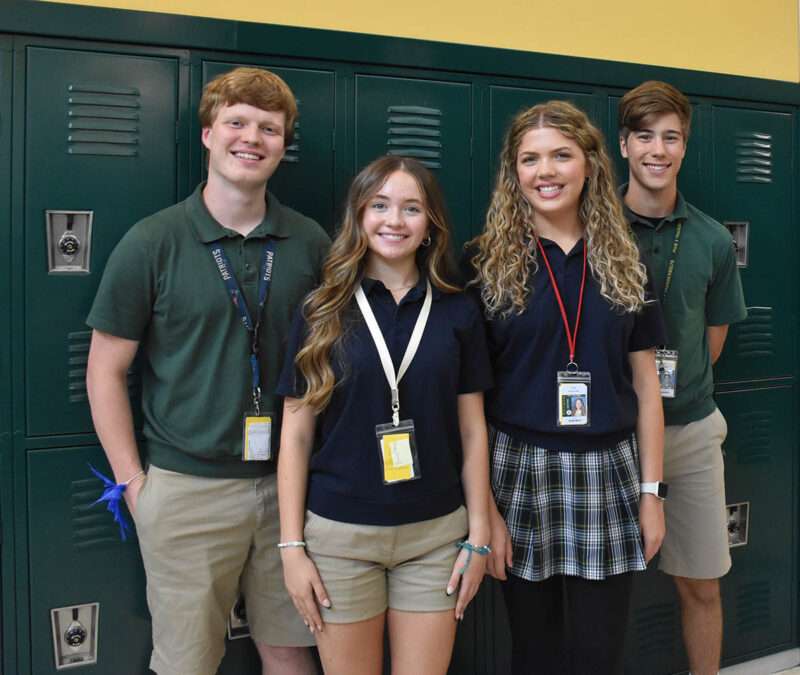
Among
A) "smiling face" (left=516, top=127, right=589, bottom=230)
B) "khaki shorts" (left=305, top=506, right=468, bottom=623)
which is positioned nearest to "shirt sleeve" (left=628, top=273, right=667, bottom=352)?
"smiling face" (left=516, top=127, right=589, bottom=230)

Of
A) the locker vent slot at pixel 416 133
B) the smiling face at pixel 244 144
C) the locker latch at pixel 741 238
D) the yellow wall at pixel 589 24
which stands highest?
the yellow wall at pixel 589 24

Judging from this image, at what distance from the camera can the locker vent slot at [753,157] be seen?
113 inches

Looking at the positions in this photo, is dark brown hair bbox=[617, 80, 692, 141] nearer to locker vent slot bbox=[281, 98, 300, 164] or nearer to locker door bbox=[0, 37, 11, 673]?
locker vent slot bbox=[281, 98, 300, 164]

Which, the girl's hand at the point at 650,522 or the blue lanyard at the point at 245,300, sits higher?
the blue lanyard at the point at 245,300

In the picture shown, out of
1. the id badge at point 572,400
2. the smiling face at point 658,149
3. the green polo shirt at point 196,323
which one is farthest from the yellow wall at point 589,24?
the id badge at point 572,400

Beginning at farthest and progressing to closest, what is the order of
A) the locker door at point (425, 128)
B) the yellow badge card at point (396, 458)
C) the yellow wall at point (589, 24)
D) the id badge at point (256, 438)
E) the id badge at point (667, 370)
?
the yellow wall at point (589, 24)
the locker door at point (425, 128)
the id badge at point (667, 370)
the id badge at point (256, 438)
the yellow badge card at point (396, 458)

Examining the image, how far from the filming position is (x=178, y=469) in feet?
6.37

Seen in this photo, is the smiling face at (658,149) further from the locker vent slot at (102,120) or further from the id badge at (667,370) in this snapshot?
the locker vent slot at (102,120)

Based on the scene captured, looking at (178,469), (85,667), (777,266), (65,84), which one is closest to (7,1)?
(65,84)

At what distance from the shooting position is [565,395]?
6.04ft

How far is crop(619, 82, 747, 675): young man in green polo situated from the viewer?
7.63ft

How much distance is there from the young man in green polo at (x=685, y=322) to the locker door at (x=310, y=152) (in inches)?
35.8

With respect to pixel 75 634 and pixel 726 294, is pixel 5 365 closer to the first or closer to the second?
pixel 75 634

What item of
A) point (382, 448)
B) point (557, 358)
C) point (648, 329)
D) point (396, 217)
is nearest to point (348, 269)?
point (396, 217)
